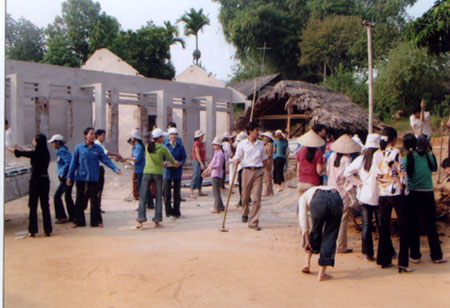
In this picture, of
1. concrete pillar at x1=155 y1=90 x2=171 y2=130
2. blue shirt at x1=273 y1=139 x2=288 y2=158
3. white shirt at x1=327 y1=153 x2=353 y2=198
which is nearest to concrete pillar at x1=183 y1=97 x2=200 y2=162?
concrete pillar at x1=155 y1=90 x2=171 y2=130

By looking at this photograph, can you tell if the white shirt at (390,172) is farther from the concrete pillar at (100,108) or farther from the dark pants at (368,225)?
the concrete pillar at (100,108)

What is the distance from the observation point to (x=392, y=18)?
10812 millimetres

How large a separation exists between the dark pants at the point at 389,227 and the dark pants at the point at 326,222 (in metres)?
0.82

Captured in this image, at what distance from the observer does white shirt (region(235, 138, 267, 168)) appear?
23.6ft

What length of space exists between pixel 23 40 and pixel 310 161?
4286 mm

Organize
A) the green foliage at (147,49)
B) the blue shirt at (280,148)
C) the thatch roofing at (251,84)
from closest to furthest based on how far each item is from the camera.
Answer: the green foliage at (147,49) < the blue shirt at (280,148) < the thatch roofing at (251,84)

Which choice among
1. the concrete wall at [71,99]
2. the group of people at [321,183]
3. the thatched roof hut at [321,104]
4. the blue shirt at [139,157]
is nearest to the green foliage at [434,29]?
the group of people at [321,183]

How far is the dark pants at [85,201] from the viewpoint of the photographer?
7105mm

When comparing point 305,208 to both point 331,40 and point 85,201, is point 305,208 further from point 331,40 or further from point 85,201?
point 331,40

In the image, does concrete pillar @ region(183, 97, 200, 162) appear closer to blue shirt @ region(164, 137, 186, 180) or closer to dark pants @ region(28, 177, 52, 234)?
blue shirt @ region(164, 137, 186, 180)

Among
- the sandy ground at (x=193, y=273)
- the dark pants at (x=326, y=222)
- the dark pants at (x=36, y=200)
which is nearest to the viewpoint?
the sandy ground at (x=193, y=273)

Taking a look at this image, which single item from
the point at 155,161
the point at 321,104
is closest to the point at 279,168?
the point at 321,104

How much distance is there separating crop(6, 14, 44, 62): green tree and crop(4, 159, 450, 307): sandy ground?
105 inches

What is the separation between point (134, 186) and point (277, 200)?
3.29m
